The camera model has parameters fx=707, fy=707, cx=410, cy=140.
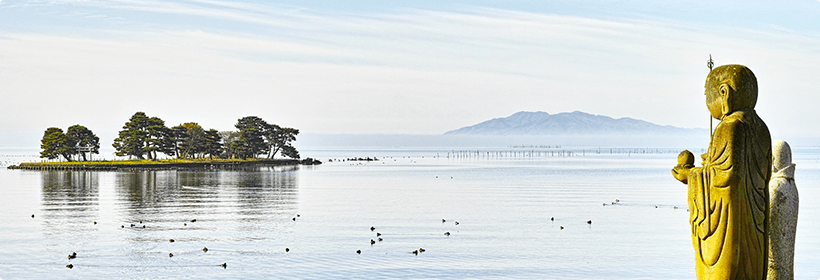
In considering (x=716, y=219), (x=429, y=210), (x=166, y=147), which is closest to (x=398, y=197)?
(x=429, y=210)

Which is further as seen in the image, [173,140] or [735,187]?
[173,140]

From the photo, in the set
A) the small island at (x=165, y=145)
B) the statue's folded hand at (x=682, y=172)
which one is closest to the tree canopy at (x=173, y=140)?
the small island at (x=165, y=145)

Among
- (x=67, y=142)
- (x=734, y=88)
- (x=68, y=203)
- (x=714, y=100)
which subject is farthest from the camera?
(x=67, y=142)

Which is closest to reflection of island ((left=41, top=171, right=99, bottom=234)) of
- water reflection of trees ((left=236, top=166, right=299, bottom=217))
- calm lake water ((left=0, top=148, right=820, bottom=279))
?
calm lake water ((left=0, top=148, right=820, bottom=279))

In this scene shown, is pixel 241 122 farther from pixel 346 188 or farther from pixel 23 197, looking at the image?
pixel 23 197

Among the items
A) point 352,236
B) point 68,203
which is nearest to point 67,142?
point 68,203

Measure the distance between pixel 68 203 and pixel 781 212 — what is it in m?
41.2

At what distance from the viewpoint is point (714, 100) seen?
584cm

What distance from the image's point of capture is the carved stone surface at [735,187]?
554cm

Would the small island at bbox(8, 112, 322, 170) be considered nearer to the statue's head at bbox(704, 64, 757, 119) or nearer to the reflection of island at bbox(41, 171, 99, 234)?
the reflection of island at bbox(41, 171, 99, 234)

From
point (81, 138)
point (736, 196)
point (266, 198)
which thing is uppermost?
point (81, 138)

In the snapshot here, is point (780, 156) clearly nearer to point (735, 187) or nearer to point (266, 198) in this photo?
point (735, 187)

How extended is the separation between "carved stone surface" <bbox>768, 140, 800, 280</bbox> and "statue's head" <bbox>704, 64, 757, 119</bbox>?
61 cm

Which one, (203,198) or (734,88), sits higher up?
(734,88)
